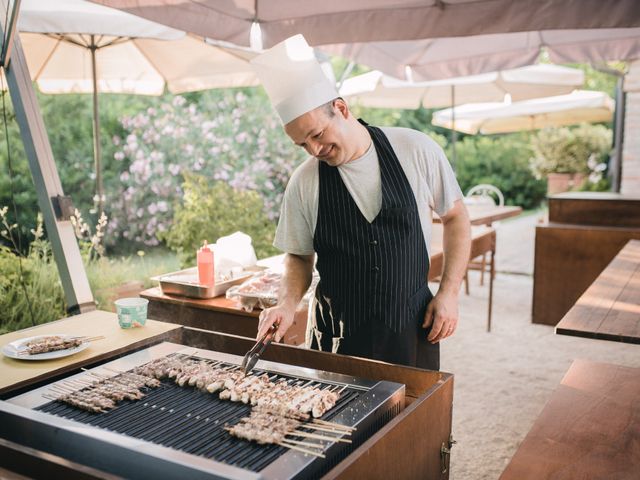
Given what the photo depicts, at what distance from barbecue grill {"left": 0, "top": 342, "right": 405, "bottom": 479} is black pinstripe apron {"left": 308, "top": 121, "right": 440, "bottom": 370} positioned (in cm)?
39

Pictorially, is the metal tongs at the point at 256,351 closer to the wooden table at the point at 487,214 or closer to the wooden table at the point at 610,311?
the wooden table at the point at 610,311

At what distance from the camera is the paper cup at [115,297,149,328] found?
7.36 ft

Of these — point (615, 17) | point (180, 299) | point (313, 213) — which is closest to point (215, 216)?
point (180, 299)

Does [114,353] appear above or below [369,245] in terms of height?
below

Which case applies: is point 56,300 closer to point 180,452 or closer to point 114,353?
point 114,353

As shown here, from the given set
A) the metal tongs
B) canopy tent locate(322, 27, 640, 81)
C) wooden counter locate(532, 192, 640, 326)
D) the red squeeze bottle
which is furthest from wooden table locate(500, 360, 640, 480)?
wooden counter locate(532, 192, 640, 326)

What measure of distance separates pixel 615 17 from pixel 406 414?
194 centimetres

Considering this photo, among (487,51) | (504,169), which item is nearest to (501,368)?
(487,51)

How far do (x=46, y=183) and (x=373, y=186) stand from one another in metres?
1.49

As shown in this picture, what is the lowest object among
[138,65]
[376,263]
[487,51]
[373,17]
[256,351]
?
[256,351]

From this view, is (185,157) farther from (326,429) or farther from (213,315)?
(326,429)

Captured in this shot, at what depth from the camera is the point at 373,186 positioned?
2.18m

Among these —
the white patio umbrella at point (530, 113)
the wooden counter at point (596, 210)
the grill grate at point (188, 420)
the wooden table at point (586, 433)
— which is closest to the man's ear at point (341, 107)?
the grill grate at point (188, 420)

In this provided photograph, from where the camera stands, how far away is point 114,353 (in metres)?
2.04
